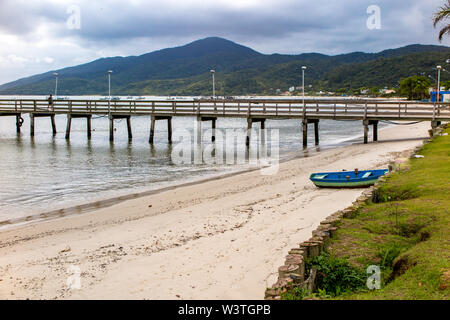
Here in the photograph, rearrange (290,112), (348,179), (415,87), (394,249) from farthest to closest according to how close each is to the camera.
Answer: (415,87)
(290,112)
(348,179)
(394,249)

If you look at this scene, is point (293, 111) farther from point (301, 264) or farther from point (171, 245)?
point (301, 264)

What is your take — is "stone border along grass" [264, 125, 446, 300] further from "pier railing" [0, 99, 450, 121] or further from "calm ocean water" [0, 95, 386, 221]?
"pier railing" [0, 99, 450, 121]

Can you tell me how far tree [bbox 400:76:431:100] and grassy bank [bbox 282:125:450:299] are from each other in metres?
97.3

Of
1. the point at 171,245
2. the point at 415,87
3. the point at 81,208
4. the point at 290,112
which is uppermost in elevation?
the point at 415,87

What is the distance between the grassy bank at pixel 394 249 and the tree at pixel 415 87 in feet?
319

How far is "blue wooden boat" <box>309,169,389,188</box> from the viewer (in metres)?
16.4

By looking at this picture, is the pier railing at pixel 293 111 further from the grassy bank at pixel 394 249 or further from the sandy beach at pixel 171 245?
the grassy bank at pixel 394 249

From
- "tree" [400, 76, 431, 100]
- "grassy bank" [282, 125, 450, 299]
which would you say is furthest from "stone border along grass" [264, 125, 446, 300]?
"tree" [400, 76, 431, 100]

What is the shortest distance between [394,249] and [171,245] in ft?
16.6

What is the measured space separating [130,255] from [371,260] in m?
5.20

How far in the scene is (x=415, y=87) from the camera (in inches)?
3999

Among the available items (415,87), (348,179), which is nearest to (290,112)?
(348,179)

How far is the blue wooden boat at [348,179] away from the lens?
53.9ft
